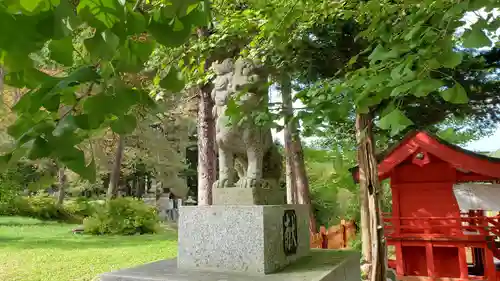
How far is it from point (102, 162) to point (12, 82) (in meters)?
18.8

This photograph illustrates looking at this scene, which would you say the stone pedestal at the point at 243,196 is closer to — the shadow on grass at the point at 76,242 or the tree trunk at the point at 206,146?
the tree trunk at the point at 206,146

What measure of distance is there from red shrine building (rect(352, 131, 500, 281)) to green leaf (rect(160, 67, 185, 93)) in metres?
6.70

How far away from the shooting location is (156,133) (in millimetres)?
19219

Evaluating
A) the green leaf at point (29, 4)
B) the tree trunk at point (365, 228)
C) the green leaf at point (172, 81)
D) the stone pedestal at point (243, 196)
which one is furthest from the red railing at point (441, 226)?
the green leaf at point (29, 4)

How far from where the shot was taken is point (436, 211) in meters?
7.28

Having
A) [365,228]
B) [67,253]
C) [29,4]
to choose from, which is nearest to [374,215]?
[365,228]

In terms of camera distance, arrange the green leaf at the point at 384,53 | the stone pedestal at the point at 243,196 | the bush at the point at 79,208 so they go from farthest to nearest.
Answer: the bush at the point at 79,208 < the stone pedestal at the point at 243,196 < the green leaf at the point at 384,53

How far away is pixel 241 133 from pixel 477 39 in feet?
6.76

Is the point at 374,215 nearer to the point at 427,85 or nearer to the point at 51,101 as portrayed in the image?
the point at 427,85

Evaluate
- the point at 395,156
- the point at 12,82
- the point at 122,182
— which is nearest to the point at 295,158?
the point at 395,156

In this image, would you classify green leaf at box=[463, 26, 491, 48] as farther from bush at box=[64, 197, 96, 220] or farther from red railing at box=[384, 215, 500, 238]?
bush at box=[64, 197, 96, 220]

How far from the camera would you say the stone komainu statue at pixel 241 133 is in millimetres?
3187

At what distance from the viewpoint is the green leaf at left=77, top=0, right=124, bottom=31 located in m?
0.84

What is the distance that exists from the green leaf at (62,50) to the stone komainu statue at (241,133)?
6.99ft
